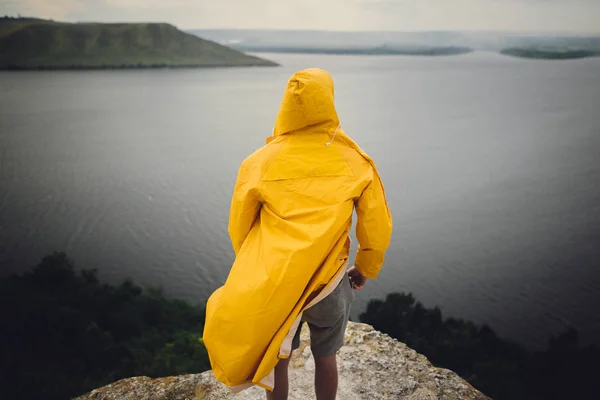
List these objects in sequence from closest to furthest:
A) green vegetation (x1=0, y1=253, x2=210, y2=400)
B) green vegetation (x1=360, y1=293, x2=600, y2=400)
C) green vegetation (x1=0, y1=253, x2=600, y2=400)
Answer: green vegetation (x1=0, y1=253, x2=210, y2=400), green vegetation (x1=0, y1=253, x2=600, y2=400), green vegetation (x1=360, y1=293, x2=600, y2=400)

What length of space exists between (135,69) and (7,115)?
5182cm

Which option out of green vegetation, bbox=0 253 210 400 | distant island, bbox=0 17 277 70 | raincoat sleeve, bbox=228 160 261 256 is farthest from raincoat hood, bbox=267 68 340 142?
distant island, bbox=0 17 277 70

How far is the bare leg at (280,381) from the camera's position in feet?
7.36

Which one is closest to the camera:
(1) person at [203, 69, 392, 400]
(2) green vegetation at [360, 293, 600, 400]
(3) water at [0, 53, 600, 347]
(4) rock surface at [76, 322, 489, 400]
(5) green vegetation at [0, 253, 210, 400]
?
(1) person at [203, 69, 392, 400]

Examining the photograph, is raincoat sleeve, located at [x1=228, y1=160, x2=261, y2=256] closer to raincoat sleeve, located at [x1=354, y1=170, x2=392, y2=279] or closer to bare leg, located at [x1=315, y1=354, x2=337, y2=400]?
raincoat sleeve, located at [x1=354, y1=170, x2=392, y2=279]

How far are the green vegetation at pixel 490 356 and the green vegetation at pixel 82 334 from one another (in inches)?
184

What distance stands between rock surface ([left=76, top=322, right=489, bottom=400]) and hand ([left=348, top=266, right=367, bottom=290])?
1168 mm

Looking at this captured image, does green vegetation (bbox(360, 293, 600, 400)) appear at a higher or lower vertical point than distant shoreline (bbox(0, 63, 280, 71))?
lower

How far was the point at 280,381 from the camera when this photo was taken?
2.30 m

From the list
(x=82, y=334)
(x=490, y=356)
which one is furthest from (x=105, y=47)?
(x=490, y=356)

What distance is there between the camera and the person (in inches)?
73.2

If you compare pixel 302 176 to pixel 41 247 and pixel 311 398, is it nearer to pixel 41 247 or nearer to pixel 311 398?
pixel 311 398

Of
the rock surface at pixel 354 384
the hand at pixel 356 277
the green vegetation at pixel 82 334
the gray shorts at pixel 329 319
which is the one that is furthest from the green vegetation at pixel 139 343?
the hand at pixel 356 277

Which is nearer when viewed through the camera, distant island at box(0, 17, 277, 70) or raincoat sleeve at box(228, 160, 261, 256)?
raincoat sleeve at box(228, 160, 261, 256)
